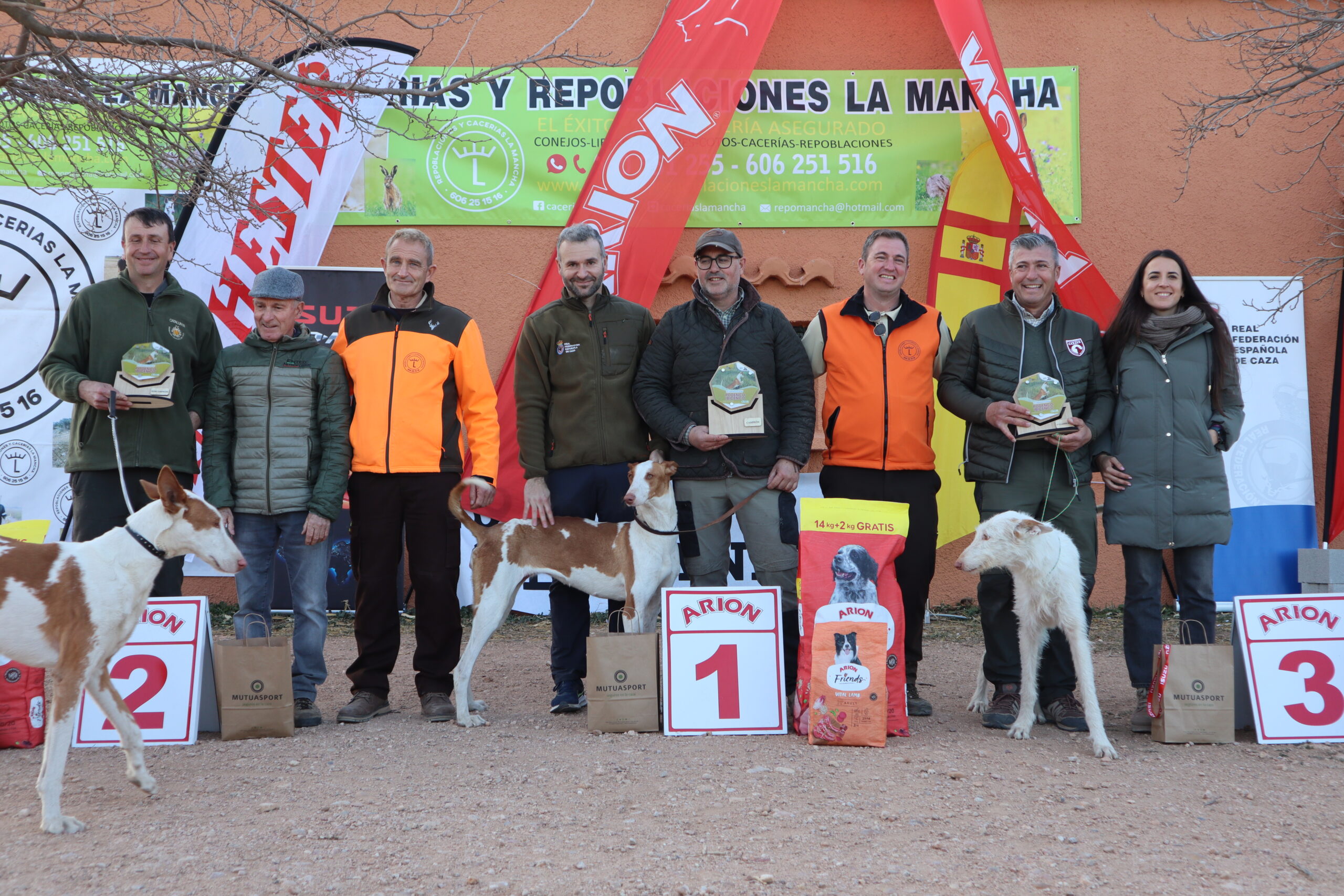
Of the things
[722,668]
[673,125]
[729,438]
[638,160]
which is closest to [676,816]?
[722,668]

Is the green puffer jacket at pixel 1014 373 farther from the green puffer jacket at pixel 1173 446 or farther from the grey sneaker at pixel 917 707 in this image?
the grey sneaker at pixel 917 707

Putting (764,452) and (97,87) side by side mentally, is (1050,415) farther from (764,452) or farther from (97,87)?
(97,87)

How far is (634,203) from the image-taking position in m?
6.91

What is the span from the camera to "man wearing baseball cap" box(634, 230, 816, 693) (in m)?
4.32

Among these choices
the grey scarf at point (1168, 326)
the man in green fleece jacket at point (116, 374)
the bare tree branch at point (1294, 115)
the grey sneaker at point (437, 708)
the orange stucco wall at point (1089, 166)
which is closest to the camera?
the man in green fleece jacket at point (116, 374)

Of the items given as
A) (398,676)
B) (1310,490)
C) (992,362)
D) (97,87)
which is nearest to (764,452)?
(992,362)

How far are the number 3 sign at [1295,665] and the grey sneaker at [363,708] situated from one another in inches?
147

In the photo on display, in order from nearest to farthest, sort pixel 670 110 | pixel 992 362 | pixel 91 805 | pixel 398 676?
1. pixel 91 805
2. pixel 992 362
3. pixel 398 676
4. pixel 670 110

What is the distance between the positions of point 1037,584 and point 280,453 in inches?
129

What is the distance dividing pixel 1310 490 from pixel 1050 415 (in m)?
4.57

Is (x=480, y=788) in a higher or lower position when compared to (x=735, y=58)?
lower

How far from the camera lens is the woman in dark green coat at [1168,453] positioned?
163 inches

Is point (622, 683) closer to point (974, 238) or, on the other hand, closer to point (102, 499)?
point (102, 499)

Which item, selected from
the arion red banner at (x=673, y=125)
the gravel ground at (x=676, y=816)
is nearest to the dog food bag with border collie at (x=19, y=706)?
the gravel ground at (x=676, y=816)
